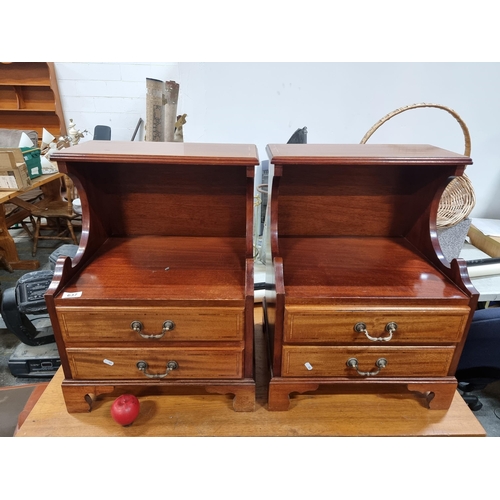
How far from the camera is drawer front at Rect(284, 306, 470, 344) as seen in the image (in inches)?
32.9

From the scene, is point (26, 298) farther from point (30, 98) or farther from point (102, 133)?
point (30, 98)

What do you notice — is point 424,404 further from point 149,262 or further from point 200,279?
point 149,262

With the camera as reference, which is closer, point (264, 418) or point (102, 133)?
point (264, 418)

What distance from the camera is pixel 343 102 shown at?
201cm

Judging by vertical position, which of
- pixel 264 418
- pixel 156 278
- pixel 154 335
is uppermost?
pixel 156 278

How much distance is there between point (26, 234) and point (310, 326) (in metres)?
3.74

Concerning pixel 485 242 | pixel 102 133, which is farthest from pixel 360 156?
pixel 102 133

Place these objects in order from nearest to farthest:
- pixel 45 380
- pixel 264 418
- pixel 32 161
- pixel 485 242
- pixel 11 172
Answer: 1. pixel 264 418
2. pixel 45 380
3. pixel 485 242
4. pixel 11 172
5. pixel 32 161

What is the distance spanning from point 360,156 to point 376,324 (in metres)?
0.42

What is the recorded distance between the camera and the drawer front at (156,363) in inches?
34.4

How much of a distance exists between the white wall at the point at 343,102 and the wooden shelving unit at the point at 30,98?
2.67 m

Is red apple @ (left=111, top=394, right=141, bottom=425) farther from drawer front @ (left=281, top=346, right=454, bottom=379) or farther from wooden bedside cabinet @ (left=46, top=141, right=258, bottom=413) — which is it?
drawer front @ (left=281, top=346, right=454, bottom=379)

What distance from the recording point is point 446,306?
2.75 ft

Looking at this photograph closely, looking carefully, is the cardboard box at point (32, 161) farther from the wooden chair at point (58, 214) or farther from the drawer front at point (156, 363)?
the drawer front at point (156, 363)
